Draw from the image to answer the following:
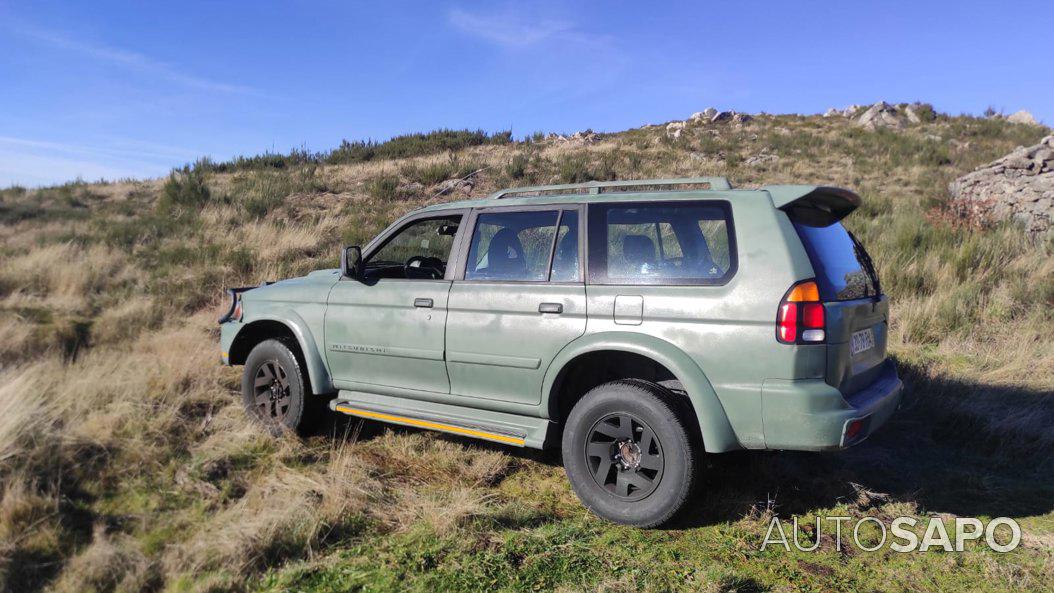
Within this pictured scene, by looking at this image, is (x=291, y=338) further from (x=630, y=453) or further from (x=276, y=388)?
(x=630, y=453)

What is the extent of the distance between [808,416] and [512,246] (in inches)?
82.3

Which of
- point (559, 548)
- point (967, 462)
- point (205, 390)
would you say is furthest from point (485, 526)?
point (967, 462)

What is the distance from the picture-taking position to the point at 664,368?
3791 millimetres

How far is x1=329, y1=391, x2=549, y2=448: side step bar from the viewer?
391 cm

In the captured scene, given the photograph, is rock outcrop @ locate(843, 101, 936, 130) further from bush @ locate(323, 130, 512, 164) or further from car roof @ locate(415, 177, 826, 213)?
car roof @ locate(415, 177, 826, 213)

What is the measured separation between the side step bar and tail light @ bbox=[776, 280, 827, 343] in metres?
1.46

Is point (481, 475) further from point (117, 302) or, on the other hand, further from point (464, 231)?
point (117, 302)

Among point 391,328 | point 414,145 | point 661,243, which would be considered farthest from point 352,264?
point 414,145

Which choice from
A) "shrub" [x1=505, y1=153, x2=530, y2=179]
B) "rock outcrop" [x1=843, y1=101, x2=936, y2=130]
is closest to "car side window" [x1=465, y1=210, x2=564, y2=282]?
"shrub" [x1=505, y1=153, x2=530, y2=179]

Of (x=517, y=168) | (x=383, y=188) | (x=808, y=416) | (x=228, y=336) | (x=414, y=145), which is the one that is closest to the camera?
(x=808, y=416)

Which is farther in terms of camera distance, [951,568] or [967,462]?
[967,462]

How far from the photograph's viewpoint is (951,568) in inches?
127

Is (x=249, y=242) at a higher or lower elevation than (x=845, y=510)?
higher

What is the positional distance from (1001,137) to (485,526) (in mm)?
27795
